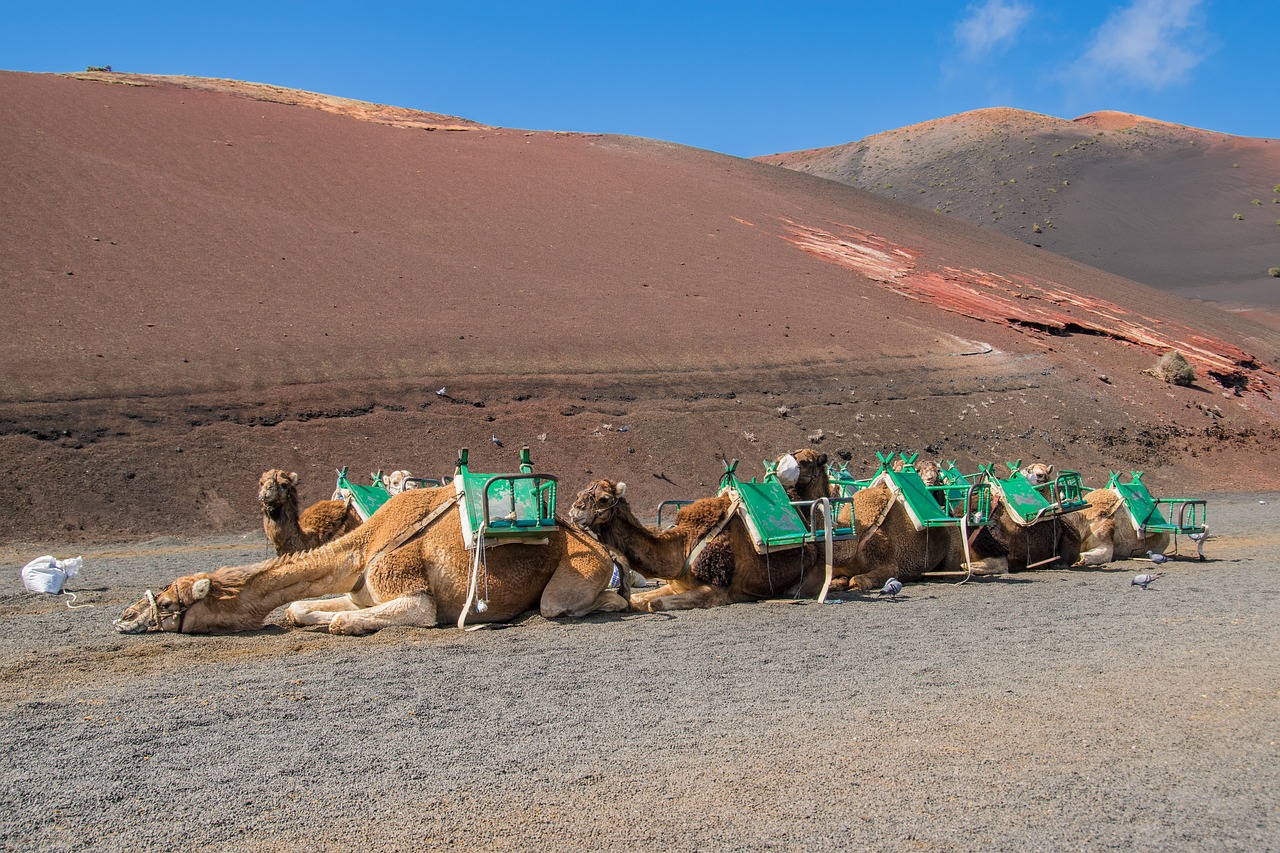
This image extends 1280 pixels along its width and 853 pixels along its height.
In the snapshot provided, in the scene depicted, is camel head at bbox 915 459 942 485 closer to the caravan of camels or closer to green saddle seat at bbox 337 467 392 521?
the caravan of camels

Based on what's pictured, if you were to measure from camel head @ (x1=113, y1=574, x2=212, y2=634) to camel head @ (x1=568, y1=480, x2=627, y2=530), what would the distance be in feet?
9.73

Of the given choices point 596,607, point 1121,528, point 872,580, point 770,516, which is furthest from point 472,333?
point 596,607

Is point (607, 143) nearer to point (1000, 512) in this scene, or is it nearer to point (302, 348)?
point (302, 348)

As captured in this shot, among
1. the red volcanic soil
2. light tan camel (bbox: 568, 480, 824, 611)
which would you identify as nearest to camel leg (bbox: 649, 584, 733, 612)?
light tan camel (bbox: 568, 480, 824, 611)

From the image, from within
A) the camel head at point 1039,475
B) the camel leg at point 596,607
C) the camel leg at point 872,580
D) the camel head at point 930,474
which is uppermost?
the camel head at point 930,474

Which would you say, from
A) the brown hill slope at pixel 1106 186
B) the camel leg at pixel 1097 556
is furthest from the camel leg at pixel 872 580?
the brown hill slope at pixel 1106 186

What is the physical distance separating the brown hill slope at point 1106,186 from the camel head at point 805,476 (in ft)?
210

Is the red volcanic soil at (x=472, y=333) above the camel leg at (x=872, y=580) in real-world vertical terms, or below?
above

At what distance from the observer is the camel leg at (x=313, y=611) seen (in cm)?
810

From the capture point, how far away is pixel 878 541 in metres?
11.4

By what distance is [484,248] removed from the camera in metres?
37.1

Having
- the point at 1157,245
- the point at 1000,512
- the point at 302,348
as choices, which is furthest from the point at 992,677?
the point at 1157,245

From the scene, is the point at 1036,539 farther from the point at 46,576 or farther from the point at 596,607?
the point at 46,576

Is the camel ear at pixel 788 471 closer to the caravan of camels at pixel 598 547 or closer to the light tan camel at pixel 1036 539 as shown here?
the caravan of camels at pixel 598 547
